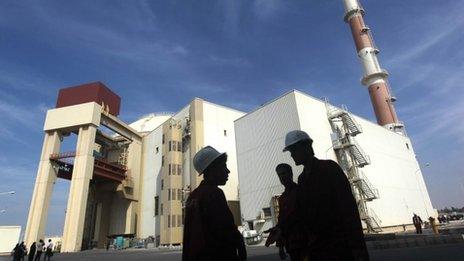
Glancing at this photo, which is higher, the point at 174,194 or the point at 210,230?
the point at 174,194

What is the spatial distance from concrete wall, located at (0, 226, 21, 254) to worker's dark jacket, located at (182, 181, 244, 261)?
168ft

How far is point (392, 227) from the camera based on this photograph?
33.7 metres

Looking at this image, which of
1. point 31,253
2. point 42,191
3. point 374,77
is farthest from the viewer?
point 374,77

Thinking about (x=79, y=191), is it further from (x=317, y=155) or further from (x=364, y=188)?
(x=364, y=188)

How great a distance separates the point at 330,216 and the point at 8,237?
2052 inches

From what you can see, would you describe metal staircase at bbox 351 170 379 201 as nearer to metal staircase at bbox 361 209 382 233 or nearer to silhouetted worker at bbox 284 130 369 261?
metal staircase at bbox 361 209 382 233

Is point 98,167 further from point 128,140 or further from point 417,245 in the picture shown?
point 417,245

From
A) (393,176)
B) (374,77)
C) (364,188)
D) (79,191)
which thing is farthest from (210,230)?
(374,77)

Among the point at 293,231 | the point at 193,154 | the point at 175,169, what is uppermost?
the point at 193,154

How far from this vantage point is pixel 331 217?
2586mm

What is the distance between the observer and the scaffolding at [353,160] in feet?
97.0

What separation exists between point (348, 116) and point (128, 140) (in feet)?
107

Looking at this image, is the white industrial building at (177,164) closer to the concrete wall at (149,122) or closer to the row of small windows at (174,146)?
the row of small windows at (174,146)

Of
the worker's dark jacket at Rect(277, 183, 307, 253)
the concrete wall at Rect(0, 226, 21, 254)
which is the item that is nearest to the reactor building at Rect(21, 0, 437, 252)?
the concrete wall at Rect(0, 226, 21, 254)
